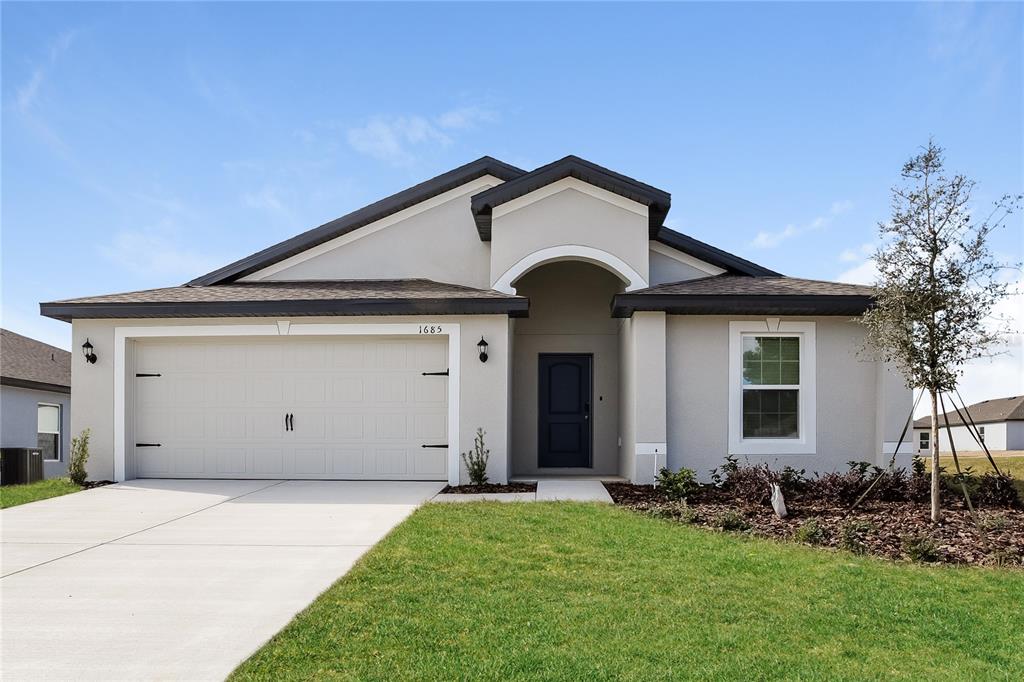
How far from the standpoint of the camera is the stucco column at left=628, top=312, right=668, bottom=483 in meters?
11.5

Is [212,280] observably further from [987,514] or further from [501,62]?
[987,514]

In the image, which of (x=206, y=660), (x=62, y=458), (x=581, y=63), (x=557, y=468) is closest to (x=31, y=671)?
(x=206, y=660)

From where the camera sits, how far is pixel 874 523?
8.36 m

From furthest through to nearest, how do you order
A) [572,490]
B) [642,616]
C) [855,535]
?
[572,490] < [855,535] < [642,616]

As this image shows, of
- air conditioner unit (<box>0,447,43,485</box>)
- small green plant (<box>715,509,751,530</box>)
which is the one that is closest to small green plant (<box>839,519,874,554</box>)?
small green plant (<box>715,509,751,530</box>)

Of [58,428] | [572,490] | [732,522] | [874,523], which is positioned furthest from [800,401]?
[58,428]

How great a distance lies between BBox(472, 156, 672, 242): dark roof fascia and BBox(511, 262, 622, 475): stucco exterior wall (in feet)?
7.77

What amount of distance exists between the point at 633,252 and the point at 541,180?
1.87 metres

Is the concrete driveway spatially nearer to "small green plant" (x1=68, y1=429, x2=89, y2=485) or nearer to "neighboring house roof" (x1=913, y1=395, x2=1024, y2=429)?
"small green plant" (x1=68, y1=429, x2=89, y2=485)

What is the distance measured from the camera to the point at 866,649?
186 inches

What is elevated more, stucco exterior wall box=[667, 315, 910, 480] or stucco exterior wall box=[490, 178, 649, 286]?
stucco exterior wall box=[490, 178, 649, 286]

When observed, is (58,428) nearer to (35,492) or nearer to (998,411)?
(35,492)

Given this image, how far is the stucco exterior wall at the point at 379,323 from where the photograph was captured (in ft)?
38.1

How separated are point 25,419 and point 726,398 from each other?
16.4 meters
